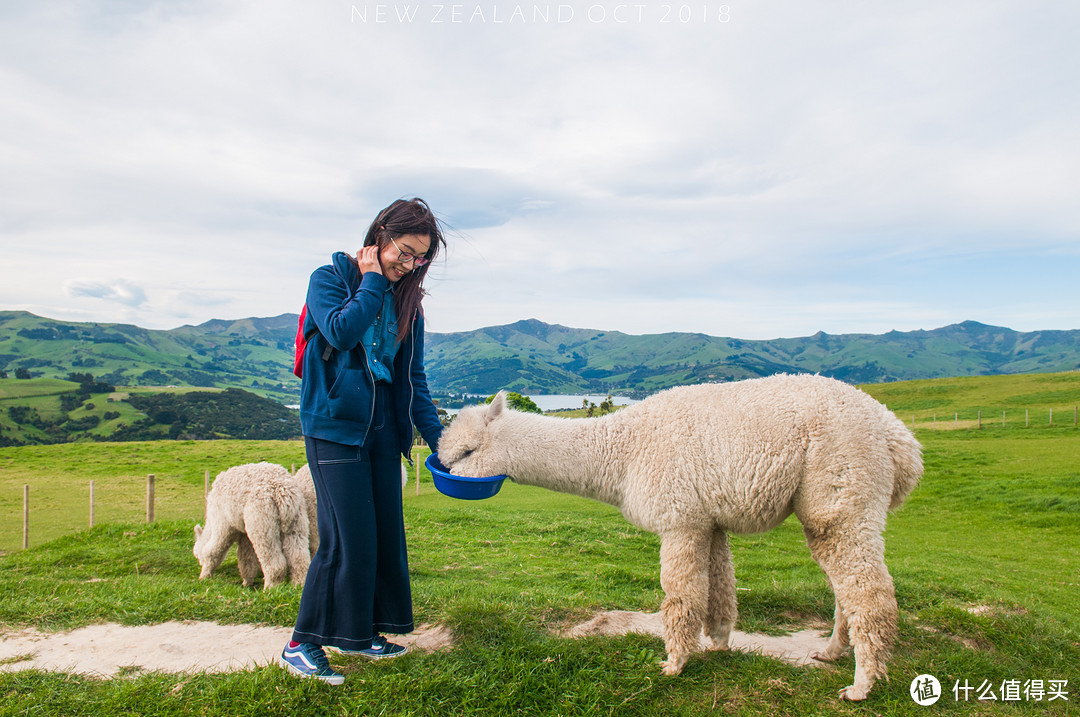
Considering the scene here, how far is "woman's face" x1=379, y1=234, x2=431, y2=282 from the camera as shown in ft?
13.4

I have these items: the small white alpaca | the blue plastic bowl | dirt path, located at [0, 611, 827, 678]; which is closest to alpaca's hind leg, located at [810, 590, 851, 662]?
dirt path, located at [0, 611, 827, 678]

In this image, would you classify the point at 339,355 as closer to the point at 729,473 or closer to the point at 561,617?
the point at 729,473

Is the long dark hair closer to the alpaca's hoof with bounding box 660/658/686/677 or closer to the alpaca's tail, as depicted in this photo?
the alpaca's hoof with bounding box 660/658/686/677

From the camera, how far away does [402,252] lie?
4.07 metres

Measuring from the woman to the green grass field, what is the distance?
0.36 m

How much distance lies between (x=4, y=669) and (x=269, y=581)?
321cm

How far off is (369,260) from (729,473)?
10.2 feet

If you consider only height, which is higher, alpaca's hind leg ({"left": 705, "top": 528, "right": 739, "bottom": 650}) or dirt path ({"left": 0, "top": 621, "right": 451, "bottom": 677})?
alpaca's hind leg ({"left": 705, "top": 528, "right": 739, "bottom": 650})

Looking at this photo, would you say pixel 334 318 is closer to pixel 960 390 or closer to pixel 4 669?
pixel 4 669

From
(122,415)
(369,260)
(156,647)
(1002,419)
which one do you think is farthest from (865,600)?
(122,415)

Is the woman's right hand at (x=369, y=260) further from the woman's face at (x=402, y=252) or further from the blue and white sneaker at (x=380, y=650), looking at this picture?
the blue and white sneaker at (x=380, y=650)

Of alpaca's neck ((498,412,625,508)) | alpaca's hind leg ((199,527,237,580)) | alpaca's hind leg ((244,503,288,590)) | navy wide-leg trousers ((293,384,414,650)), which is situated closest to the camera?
navy wide-leg trousers ((293,384,414,650))

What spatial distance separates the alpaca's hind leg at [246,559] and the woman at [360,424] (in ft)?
15.0

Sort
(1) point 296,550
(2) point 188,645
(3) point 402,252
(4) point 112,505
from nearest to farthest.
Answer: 1. (3) point 402,252
2. (2) point 188,645
3. (1) point 296,550
4. (4) point 112,505
